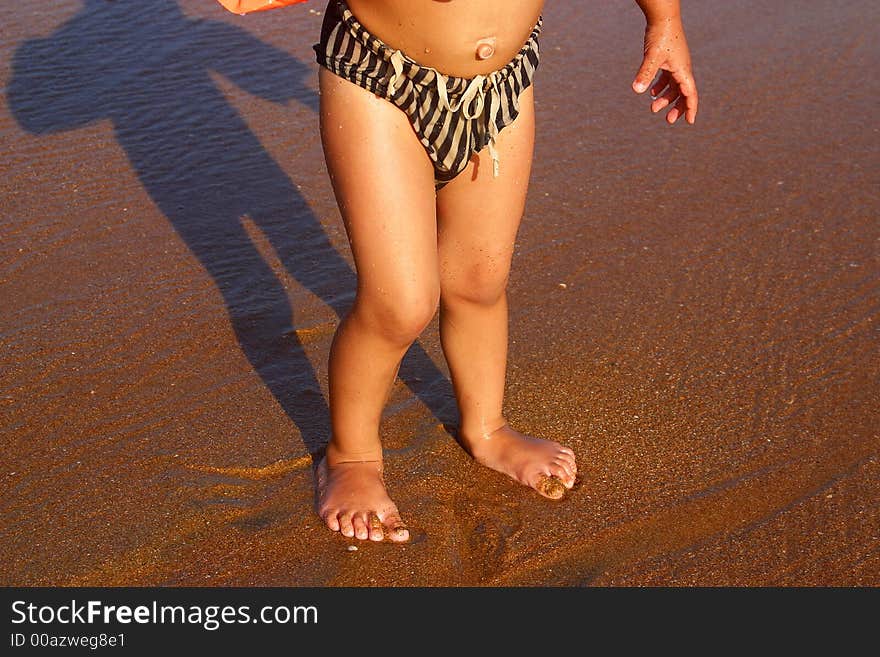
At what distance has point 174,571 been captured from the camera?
2498 millimetres

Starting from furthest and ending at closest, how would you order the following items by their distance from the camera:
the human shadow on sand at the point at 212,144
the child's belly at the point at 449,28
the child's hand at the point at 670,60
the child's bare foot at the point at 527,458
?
the human shadow on sand at the point at 212,144, the child's bare foot at the point at 527,458, the child's hand at the point at 670,60, the child's belly at the point at 449,28

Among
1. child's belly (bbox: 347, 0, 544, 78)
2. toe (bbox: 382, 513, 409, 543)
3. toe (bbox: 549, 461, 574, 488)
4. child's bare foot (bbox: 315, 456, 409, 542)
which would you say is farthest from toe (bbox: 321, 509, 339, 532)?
child's belly (bbox: 347, 0, 544, 78)

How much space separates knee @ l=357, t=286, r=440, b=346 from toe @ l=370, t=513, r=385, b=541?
425 mm

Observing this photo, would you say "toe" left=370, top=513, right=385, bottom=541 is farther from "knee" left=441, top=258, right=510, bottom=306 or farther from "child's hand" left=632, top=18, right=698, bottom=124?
"child's hand" left=632, top=18, right=698, bottom=124

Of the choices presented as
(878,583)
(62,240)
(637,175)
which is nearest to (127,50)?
(62,240)

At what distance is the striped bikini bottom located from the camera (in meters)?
2.32

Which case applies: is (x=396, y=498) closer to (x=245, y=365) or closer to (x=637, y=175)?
(x=245, y=365)

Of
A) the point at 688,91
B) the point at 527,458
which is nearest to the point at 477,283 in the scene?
the point at 527,458

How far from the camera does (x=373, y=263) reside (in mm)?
2430

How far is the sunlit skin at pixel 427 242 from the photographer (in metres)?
2.34

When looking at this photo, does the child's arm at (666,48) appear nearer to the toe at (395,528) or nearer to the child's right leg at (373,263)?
A: the child's right leg at (373,263)

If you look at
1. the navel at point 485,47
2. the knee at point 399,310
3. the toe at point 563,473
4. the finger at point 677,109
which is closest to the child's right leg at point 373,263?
the knee at point 399,310

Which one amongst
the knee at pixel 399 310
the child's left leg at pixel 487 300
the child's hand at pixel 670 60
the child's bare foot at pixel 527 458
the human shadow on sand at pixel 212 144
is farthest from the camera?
the human shadow on sand at pixel 212 144

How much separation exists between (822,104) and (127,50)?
10.1ft
